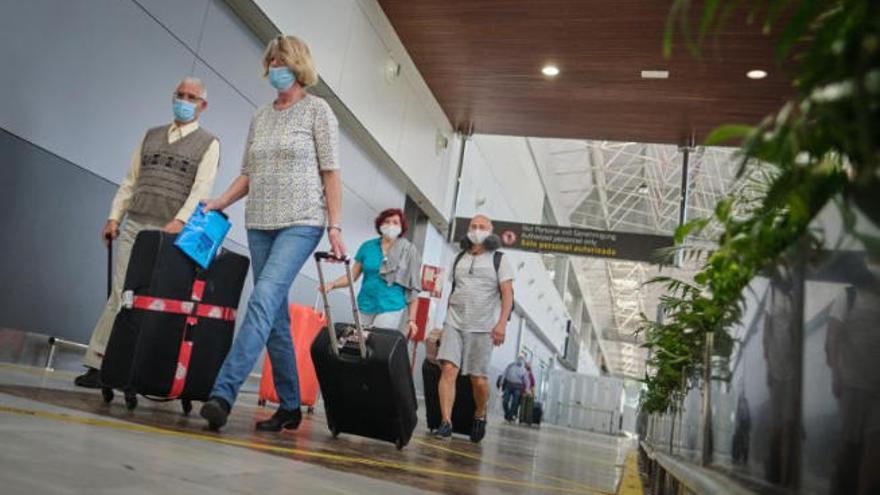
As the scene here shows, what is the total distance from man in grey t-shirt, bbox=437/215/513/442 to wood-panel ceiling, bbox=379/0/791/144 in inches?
169

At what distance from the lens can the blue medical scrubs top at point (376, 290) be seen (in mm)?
4227

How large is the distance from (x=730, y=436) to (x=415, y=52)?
9018 millimetres

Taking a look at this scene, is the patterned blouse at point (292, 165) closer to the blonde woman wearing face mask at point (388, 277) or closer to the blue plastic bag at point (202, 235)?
the blue plastic bag at point (202, 235)

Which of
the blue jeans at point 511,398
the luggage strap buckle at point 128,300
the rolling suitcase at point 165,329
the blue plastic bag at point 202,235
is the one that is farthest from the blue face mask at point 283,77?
the blue jeans at point 511,398

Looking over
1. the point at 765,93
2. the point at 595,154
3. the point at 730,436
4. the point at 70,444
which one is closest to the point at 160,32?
the point at 70,444

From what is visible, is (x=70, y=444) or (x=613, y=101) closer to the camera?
(x=70, y=444)

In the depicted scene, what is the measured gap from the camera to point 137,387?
106 inches

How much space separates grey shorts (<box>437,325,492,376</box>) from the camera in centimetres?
500

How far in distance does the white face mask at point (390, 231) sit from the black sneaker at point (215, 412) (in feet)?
6.50

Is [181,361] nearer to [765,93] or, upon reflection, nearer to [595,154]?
[765,93]

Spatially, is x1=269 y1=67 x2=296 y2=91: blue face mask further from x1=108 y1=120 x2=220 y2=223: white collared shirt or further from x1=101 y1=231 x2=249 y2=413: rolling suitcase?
x1=101 y1=231 x2=249 y2=413: rolling suitcase

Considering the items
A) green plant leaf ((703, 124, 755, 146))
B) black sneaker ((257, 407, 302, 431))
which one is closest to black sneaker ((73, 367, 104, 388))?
black sneaker ((257, 407, 302, 431))

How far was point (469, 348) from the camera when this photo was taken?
5.01 meters

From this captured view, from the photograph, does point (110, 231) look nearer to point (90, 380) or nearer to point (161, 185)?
point (161, 185)
